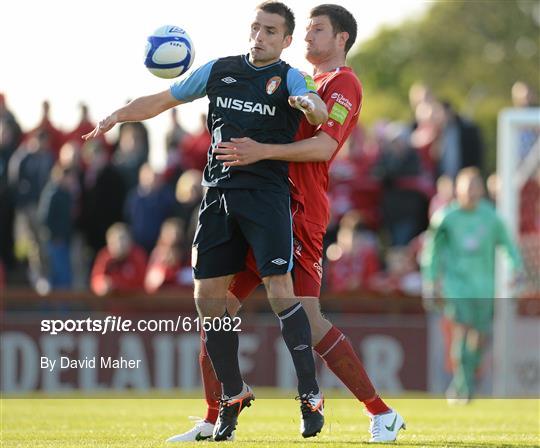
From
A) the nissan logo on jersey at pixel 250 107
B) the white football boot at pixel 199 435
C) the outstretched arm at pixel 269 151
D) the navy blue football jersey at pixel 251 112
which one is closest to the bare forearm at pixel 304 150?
the outstretched arm at pixel 269 151

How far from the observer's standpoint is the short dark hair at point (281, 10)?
948 centimetres

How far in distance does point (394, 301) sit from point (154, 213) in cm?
366

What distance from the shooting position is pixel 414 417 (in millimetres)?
13445

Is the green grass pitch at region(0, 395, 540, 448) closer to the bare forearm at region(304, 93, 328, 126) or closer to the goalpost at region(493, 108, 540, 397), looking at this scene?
the goalpost at region(493, 108, 540, 397)

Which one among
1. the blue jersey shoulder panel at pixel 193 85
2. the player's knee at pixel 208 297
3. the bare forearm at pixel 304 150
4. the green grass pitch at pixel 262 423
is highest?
the blue jersey shoulder panel at pixel 193 85

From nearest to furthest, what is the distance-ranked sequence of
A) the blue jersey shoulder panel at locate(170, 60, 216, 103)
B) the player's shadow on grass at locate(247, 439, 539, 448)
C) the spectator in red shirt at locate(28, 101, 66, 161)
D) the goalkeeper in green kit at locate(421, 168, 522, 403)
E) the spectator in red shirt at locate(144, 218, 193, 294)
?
the player's shadow on grass at locate(247, 439, 539, 448) → the blue jersey shoulder panel at locate(170, 60, 216, 103) → the goalkeeper in green kit at locate(421, 168, 522, 403) → the spectator in red shirt at locate(144, 218, 193, 294) → the spectator in red shirt at locate(28, 101, 66, 161)

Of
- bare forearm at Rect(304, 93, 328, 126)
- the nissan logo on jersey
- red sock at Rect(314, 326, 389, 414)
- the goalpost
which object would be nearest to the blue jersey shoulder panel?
the nissan logo on jersey

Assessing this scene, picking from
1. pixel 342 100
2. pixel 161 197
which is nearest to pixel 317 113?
pixel 342 100

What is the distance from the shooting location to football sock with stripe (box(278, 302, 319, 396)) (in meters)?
9.30

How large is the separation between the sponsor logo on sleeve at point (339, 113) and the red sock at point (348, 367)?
141 cm

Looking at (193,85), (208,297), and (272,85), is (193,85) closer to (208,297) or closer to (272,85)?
(272,85)

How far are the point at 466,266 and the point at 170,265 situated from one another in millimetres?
3998

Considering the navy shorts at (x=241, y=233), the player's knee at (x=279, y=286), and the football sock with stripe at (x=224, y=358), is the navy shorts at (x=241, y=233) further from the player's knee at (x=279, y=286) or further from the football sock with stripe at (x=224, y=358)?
the football sock with stripe at (x=224, y=358)

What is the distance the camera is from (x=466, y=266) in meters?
17.2
